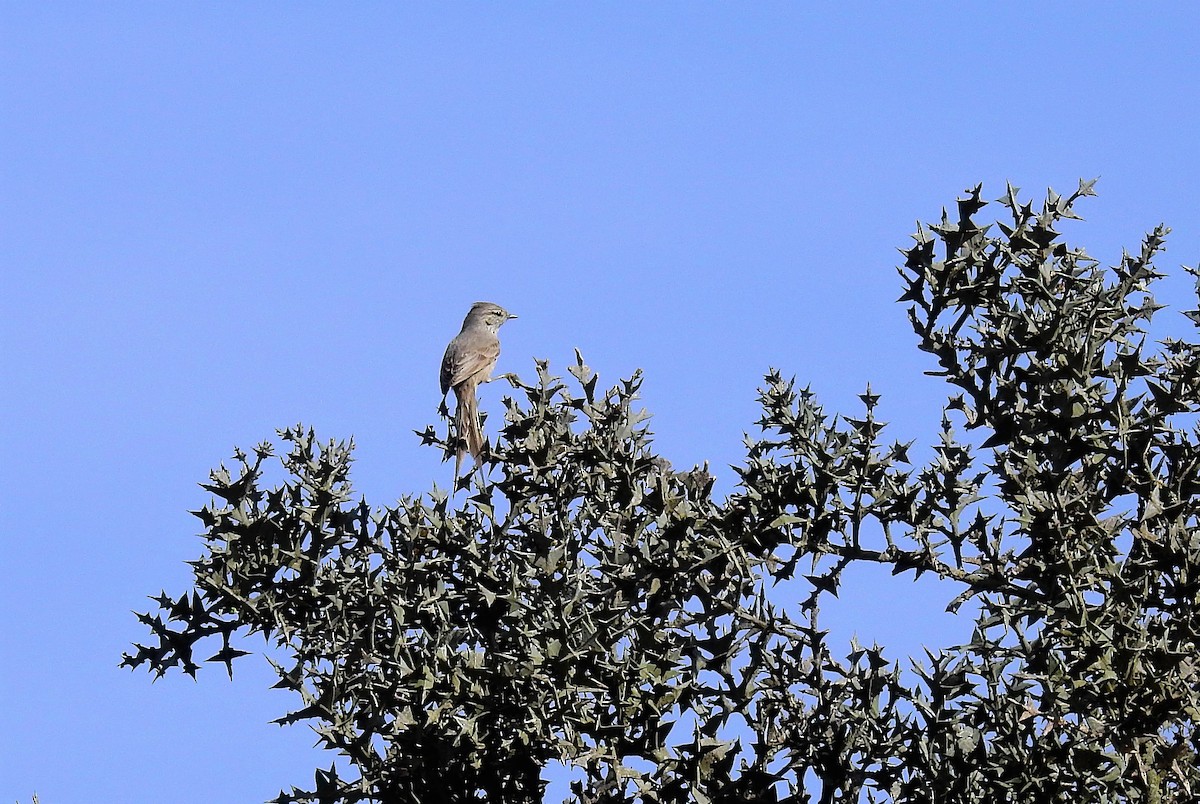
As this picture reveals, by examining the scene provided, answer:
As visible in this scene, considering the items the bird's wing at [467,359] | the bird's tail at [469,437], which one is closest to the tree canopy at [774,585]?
the bird's tail at [469,437]

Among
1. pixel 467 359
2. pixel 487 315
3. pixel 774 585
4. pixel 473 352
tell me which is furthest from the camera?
pixel 487 315

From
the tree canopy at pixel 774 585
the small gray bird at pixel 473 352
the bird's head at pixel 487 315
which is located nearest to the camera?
the tree canopy at pixel 774 585

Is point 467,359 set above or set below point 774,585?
above

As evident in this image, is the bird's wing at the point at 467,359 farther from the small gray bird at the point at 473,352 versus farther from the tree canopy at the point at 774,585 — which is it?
the tree canopy at the point at 774,585

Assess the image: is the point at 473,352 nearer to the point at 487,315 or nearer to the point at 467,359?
the point at 467,359

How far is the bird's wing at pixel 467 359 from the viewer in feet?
45.9

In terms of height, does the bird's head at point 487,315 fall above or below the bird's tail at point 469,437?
above

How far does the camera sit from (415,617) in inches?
331

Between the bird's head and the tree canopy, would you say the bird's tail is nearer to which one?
the tree canopy

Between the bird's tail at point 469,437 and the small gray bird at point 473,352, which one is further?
the small gray bird at point 473,352

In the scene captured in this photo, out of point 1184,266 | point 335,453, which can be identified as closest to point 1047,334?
point 1184,266

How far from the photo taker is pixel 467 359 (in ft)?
46.9

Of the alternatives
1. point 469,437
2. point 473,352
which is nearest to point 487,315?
point 473,352

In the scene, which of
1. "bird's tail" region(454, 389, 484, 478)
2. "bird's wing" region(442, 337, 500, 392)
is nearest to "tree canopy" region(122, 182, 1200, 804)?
"bird's tail" region(454, 389, 484, 478)
